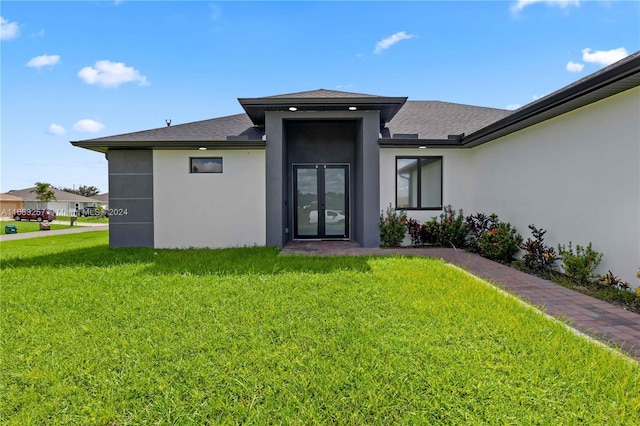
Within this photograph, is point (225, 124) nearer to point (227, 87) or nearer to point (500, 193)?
point (227, 87)

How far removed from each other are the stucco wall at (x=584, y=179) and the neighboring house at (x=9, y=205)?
56.4 metres

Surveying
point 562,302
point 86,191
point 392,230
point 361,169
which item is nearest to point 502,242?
point 392,230

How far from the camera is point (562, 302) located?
4328mm

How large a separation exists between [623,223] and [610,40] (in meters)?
6.23

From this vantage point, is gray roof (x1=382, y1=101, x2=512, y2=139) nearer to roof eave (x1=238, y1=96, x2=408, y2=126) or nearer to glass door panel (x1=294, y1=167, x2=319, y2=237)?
roof eave (x1=238, y1=96, x2=408, y2=126)

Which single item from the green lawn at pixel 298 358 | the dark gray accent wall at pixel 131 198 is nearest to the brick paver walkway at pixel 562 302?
the green lawn at pixel 298 358

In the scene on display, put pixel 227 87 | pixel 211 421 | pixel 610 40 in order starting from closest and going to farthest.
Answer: pixel 211 421
pixel 610 40
pixel 227 87

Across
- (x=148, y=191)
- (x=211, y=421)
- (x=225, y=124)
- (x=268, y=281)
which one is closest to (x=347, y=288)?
(x=268, y=281)

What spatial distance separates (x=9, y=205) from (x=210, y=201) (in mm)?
52788

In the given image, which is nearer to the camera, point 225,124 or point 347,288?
point 347,288

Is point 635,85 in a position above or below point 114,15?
below

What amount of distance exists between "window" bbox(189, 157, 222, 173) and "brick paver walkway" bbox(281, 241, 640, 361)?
10.8ft

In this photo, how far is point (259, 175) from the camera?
8.82 m

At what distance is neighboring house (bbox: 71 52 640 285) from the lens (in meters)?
6.28
